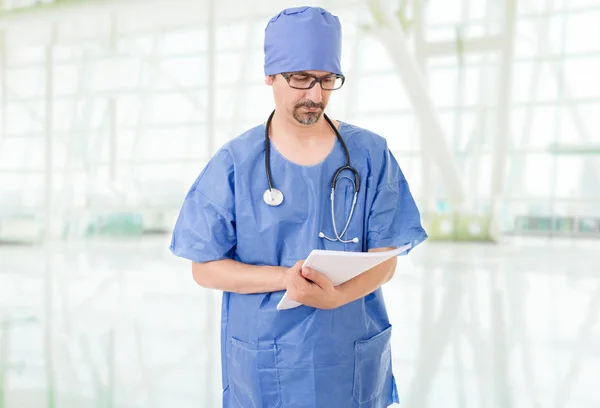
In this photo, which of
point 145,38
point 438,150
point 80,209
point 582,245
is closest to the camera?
point 438,150

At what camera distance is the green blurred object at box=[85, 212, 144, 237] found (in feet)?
42.4

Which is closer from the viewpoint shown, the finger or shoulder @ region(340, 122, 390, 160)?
the finger

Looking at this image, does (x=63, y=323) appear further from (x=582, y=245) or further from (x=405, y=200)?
(x=582, y=245)

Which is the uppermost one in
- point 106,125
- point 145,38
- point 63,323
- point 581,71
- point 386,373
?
point 145,38

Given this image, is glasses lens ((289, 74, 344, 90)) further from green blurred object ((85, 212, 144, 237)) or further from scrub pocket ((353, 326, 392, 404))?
green blurred object ((85, 212, 144, 237))

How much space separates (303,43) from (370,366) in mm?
590

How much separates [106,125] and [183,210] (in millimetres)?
13088

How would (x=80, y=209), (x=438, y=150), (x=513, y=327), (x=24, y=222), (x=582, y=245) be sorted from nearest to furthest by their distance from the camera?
(x=513, y=327) → (x=438, y=150) → (x=582, y=245) → (x=24, y=222) → (x=80, y=209)

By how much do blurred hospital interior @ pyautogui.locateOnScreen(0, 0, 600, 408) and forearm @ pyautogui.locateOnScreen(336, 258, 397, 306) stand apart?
1434 millimetres

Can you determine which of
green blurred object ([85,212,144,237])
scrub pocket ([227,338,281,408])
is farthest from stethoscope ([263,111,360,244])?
green blurred object ([85,212,144,237])

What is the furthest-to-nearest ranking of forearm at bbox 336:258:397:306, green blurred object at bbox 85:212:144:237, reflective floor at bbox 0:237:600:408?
green blurred object at bbox 85:212:144:237 → reflective floor at bbox 0:237:600:408 → forearm at bbox 336:258:397:306

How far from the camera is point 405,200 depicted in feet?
3.85

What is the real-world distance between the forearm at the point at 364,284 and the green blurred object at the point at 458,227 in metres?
9.61

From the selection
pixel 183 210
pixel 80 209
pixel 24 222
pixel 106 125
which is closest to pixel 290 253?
pixel 183 210
